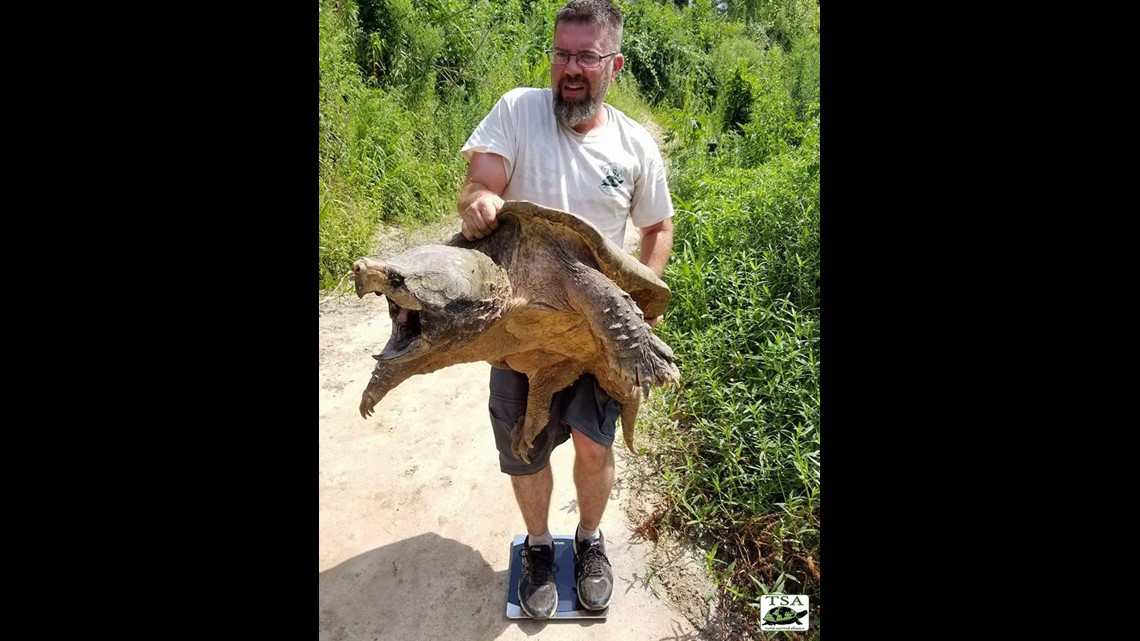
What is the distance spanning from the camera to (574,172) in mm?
1787

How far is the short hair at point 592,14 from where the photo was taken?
1705mm

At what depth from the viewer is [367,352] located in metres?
4.09

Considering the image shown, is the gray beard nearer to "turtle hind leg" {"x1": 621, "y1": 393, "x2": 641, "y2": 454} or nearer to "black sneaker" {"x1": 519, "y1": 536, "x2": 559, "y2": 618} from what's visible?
"turtle hind leg" {"x1": 621, "y1": 393, "x2": 641, "y2": 454}

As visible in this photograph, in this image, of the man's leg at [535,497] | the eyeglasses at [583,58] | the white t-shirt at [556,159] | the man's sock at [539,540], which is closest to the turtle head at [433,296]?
the white t-shirt at [556,159]

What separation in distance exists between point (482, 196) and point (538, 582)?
5.17ft

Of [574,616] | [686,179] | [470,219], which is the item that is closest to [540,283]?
[470,219]

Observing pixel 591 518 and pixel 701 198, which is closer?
pixel 591 518

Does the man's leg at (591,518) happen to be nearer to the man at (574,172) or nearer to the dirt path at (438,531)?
the man at (574,172)

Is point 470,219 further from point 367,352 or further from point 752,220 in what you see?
point 752,220

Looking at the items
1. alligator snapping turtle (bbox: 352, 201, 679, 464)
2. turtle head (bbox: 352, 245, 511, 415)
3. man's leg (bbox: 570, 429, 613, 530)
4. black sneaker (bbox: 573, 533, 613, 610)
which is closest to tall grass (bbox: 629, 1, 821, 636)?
black sneaker (bbox: 573, 533, 613, 610)

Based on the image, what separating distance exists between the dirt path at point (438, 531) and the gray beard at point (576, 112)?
1.86 metres

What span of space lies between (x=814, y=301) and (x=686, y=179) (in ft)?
8.75

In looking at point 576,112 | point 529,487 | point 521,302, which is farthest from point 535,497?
point 576,112

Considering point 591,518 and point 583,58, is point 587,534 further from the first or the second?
point 583,58
